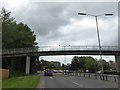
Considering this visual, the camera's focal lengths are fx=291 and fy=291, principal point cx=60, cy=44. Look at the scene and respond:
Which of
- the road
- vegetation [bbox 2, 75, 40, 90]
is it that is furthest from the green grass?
the road

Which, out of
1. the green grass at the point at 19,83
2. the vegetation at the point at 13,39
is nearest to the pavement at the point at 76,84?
the green grass at the point at 19,83

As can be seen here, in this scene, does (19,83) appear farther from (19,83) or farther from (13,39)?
(13,39)

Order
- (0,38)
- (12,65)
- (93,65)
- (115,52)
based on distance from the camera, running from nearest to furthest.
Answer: (115,52)
(0,38)
(12,65)
(93,65)

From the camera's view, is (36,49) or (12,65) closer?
(36,49)

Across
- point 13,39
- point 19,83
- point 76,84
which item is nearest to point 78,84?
point 76,84

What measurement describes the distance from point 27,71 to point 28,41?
591 inches

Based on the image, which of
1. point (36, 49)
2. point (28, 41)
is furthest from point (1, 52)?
point (28, 41)

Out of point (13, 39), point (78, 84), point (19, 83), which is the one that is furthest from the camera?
point (13, 39)

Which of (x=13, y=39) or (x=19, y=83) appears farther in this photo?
(x=13, y=39)

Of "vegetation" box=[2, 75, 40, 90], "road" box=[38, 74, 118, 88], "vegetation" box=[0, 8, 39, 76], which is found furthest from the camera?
"vegetation" box=[0, 8, 39, 76]

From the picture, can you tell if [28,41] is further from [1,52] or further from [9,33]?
[1,52]

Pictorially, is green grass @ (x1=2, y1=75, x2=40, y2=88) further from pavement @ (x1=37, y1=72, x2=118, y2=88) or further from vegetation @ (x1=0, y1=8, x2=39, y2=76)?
vegetation @ (x1=0, y1=8, x2=39, y2=76)

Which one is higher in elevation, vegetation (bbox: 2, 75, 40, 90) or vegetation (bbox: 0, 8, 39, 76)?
vegetation (bbox: 0, 8, 39, 76)

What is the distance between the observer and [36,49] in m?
85.0
